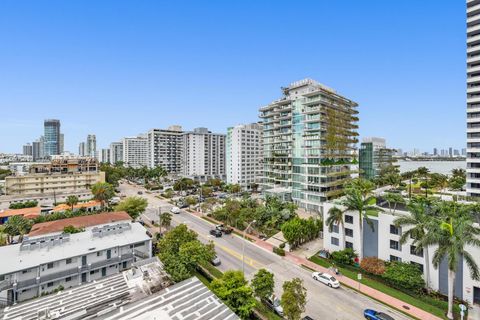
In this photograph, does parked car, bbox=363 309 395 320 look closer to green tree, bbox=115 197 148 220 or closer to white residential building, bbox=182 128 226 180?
green tree, bbox=115 197 148 220

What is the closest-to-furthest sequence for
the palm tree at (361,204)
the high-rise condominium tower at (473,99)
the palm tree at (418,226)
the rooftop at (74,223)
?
the palm tree at (418,226) < the palm tree at (361,204) < the rooftop at (74,223) < the high-rise condominium tower at (473,99)

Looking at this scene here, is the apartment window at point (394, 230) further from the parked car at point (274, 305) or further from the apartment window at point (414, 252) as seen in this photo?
the parked car at point (274, 305)

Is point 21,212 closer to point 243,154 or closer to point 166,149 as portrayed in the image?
point 243,154

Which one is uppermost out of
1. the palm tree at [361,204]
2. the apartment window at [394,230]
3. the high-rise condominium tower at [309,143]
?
the high-rise condominium tower at [309,143]

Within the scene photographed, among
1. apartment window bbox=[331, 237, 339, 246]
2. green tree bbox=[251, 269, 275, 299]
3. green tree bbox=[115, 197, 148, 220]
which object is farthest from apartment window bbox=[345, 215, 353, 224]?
green tree bbox=[115, 197, 148, 220]

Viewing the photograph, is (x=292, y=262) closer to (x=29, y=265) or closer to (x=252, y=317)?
(x=252, y=317)

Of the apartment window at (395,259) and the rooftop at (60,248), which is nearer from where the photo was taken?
the rooftop at (60,248)

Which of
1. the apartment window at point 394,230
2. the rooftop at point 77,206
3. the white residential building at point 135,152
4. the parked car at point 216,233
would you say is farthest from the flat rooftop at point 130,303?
the white residential building at point 135,152

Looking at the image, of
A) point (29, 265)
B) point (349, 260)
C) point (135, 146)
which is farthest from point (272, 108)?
point (135, 146)
